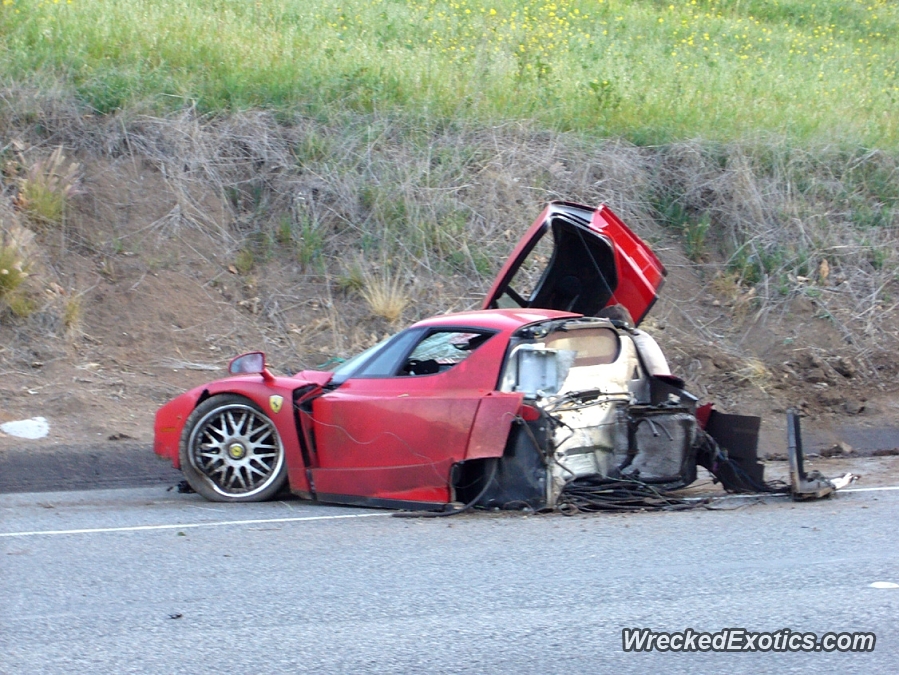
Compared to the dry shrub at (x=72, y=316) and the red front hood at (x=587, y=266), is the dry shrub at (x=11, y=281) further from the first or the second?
the red front hood at (x=587, y=266)

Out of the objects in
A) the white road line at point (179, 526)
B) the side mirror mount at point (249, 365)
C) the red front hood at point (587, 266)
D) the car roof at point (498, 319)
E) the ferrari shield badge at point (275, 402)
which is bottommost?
the white road line at point (179, 526)

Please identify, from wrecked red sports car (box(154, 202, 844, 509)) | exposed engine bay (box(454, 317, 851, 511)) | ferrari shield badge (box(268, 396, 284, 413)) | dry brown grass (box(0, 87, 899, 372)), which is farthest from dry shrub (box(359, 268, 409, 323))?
exposed engine bay (box(454, 317, 851, 511))

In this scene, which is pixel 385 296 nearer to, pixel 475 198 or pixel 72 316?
pixel 475 198

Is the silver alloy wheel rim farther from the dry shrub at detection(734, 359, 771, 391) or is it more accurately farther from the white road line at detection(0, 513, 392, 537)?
the dry shrub at detection(734, 359, 771, 391)

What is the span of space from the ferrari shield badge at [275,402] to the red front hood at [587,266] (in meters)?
A: 2.02

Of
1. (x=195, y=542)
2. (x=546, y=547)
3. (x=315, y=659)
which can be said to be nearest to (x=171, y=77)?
(x=195, y=542)

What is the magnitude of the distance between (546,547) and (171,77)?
36.8 ft

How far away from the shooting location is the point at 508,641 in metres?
4.49

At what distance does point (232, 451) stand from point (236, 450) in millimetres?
34

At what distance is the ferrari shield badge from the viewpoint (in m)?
7.46

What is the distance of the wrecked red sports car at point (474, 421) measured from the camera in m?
6.91

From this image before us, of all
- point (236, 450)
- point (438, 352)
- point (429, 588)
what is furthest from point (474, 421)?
point (236, 450)

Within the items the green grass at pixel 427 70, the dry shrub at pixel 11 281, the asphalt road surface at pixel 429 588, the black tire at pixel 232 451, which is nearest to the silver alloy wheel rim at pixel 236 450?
the black tire at pixel 232 451

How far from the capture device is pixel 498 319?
23.9 feet
